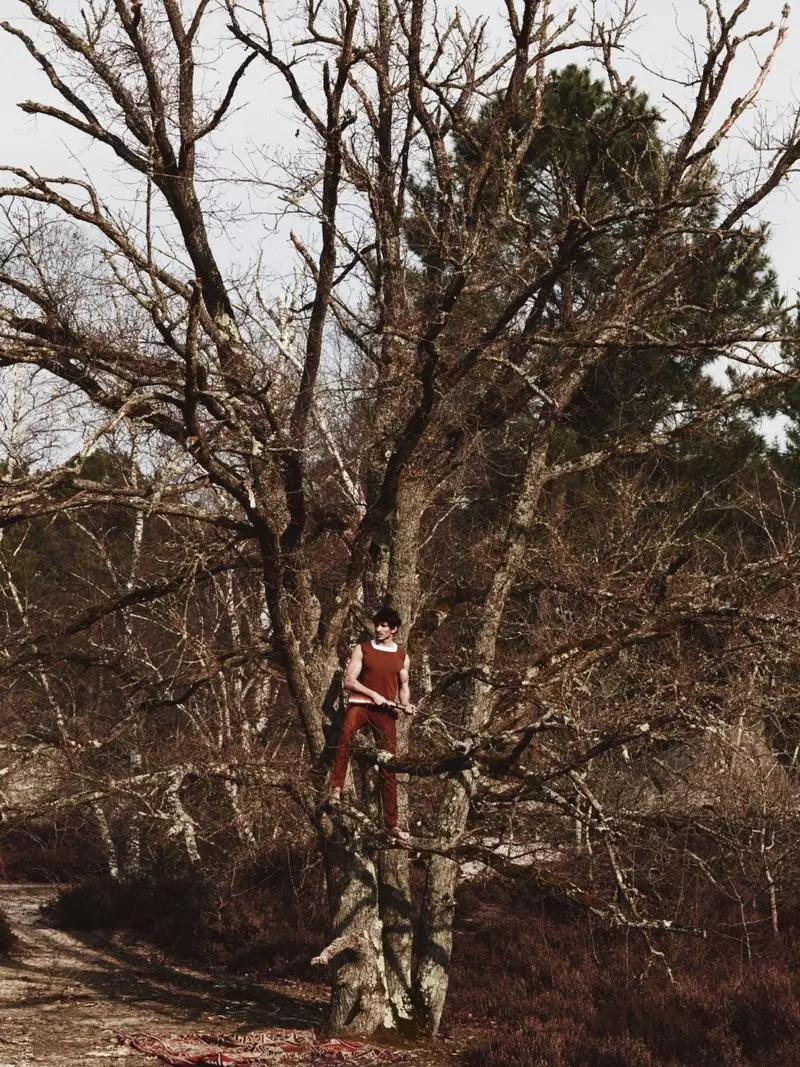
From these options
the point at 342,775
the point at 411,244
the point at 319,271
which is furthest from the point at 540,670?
the point at 411,244

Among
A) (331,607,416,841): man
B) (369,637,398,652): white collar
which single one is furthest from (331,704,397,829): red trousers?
(369,637,398,652): white collar

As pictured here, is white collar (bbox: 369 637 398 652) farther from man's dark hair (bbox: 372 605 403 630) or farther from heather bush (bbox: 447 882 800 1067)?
heather bush (bbox: 447 882 800 1067)

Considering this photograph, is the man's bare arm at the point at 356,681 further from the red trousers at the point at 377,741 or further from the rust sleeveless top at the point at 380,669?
the red trousers at the point at 377,741

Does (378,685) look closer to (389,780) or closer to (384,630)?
(384,630)

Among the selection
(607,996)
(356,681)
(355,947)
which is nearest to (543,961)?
(607,996)

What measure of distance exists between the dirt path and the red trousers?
2517 mm

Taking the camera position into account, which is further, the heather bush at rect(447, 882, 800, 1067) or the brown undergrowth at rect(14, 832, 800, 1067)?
the brown undergrowth at rect(14, 832, 800, 1067)

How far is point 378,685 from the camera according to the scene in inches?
356

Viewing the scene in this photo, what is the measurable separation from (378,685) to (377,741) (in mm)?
1073

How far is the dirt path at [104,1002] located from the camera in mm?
9672

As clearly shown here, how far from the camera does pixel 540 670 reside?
35.3ft

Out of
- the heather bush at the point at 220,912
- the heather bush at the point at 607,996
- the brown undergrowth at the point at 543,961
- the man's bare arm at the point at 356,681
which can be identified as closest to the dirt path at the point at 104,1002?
the heather bush at the point at 220,912

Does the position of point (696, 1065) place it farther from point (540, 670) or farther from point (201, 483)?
point (201, 483)

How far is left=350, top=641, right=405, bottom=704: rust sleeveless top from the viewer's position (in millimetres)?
9000
